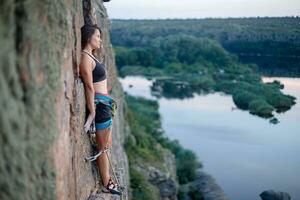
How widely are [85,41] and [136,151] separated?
19.3 meters

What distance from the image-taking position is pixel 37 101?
3.56 m

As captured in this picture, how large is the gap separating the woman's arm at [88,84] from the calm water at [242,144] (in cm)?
2218

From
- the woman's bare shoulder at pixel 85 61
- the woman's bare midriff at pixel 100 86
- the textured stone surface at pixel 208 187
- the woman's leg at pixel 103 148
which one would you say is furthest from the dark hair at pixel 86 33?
the textured stone surface at pixel 208 187

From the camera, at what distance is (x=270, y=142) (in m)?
32.9

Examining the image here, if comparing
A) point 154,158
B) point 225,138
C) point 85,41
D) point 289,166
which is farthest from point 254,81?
point 85,41

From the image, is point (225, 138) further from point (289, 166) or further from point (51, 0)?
point (51, 0)

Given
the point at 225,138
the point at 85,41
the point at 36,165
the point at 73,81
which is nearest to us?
the point at 36,165

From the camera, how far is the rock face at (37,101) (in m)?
3.11

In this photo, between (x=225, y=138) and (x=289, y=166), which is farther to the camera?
(x=225, y=138)

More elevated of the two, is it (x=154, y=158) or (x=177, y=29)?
(x=177, y=29)

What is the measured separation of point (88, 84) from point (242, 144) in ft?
96.8

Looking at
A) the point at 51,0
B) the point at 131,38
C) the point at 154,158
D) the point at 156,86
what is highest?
the point at 131,38

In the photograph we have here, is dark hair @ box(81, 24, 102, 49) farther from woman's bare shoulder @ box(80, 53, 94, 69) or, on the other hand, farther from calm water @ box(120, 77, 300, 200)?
calm water @ box(120, 77, 300, 200)

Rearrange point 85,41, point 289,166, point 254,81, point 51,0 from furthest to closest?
point 254,81, point 289,166, point 85,41, point 51,0
